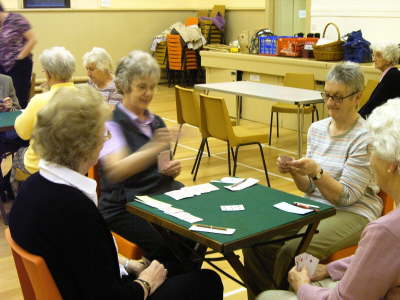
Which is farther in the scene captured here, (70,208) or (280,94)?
(280,94)

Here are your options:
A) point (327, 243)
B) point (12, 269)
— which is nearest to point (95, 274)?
point (327, 243)

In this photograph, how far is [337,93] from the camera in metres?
2.94

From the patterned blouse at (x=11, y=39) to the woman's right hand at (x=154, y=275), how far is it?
435cm

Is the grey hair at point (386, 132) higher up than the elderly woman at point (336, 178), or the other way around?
the grey hair at point (386, 132)

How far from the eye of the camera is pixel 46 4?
12.5 m

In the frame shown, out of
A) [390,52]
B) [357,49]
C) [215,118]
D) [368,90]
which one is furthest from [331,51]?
[215,118]

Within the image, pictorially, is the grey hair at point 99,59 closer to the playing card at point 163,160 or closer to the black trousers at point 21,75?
the black trousers at point 21,75

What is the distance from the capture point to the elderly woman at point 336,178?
107 inches

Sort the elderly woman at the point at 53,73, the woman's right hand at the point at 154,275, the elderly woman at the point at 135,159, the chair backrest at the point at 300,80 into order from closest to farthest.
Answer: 1. the woman's right hand at the point at 154,275
2. the elderly woman at the point at 135,159
3. the elderly woman at the point at 53,73
4. the chair backrest at the point at 300,80

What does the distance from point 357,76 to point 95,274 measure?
182 cm

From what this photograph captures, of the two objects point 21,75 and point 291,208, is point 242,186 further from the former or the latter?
point 21,75

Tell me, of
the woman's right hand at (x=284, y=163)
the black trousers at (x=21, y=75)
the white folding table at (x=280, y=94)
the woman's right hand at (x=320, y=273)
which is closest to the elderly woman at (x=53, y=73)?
the woman's right hand at (x=284, y=163)

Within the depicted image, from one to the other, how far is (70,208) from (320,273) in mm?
1105

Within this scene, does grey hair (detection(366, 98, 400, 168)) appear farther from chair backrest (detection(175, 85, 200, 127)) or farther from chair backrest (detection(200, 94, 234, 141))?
chair backrest (detection(175, 85, 200, 127))
